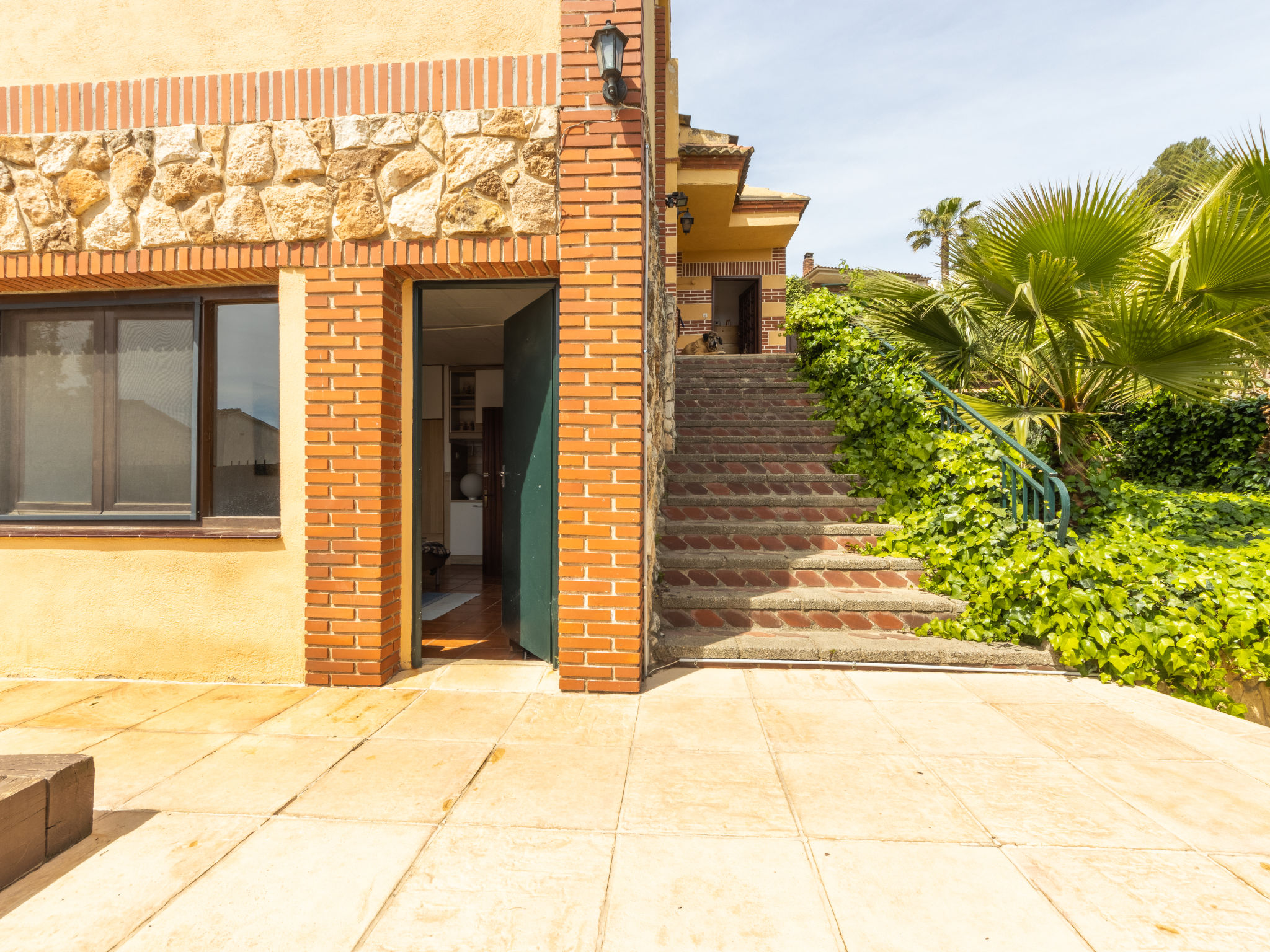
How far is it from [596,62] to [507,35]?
567mm

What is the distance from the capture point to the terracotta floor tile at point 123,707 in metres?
3.31

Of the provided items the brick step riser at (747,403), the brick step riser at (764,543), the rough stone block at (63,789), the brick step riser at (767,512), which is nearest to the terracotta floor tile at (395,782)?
the rough stone block at (63,789)

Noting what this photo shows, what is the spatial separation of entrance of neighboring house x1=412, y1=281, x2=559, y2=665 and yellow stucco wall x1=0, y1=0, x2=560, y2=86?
139 centimetres

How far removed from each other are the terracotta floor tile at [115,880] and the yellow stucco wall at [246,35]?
405cm

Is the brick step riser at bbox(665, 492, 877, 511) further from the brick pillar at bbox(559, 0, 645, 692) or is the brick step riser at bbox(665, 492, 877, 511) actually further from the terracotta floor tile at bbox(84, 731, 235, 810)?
the terracotta floor tile at bbox(84, 731, 235, 810)

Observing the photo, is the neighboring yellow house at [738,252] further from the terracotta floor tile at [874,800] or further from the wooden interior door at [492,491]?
the terracotta floor tile at [874,800]

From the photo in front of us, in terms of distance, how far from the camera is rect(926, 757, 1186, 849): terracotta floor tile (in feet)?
7.37

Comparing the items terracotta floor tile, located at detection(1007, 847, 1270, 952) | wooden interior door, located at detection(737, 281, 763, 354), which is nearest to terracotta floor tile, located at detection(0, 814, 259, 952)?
terracotta floor tile, located at detection(1007, 847, 1270, 952)

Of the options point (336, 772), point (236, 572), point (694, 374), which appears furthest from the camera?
point (694, 374)

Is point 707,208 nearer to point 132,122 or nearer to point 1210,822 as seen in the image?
point 132,122

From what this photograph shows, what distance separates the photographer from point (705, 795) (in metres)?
2.55

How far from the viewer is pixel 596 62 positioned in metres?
3.65

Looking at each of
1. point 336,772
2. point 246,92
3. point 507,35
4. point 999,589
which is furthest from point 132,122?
point 999,589

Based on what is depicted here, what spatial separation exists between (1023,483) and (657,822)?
152 inches
